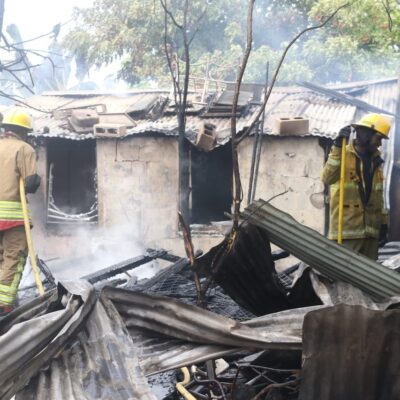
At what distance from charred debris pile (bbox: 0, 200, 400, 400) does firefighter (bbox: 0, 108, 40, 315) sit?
287cm

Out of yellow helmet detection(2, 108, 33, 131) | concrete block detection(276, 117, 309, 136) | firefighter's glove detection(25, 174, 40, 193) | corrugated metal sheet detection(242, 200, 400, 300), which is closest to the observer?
corrugated metal sheet detection(242, 200, 400, 300)

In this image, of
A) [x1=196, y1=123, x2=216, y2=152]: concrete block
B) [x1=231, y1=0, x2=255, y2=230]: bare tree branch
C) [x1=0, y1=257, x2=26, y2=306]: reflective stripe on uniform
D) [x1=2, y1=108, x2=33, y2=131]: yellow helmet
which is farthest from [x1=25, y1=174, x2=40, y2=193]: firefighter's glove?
[x1=196, y1=123, x2=216, y2=152]: concrete block

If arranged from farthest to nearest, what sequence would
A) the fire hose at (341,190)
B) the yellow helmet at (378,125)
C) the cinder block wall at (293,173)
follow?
the cinder block wall at (293,173) → the yellow helmet at (378,125) → the fire hose at (341,190)

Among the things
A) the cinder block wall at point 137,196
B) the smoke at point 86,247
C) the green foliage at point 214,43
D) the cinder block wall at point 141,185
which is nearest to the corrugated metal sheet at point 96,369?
the smoke at point 86,247

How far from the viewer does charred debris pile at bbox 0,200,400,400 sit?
2.44m

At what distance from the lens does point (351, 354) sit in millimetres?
2605

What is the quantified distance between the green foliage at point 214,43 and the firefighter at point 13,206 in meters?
10.9

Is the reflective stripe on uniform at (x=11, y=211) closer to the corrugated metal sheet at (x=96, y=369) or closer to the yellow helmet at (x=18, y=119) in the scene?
the yellow helmet at (x=18, y=119)

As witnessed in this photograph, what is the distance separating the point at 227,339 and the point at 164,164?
8174 millimetres

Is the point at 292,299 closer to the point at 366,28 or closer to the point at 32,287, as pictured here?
the point at 32,287

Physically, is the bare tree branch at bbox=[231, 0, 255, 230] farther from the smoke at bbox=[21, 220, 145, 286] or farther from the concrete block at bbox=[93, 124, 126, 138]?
the concrete block at bbox=[93, 124, 126, 138]

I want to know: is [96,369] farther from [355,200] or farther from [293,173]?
[293,173]

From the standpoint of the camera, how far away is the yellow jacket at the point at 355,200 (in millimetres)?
4715

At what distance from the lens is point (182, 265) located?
5.90m
